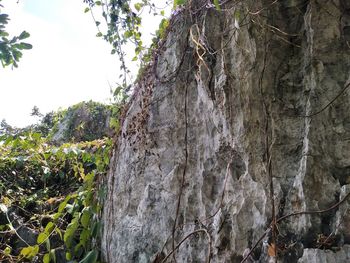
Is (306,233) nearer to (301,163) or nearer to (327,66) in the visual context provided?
(301,163)

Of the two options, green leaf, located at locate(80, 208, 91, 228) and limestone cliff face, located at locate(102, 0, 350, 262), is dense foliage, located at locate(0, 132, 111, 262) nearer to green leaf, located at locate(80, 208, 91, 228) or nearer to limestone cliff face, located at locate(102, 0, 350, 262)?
green leaf, located at locate(80, 208, 91, 228)

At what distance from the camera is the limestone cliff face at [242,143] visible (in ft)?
6.51

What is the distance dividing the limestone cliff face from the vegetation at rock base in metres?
0.37

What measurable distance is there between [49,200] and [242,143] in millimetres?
2613

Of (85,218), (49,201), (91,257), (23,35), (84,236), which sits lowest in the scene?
(91,257)

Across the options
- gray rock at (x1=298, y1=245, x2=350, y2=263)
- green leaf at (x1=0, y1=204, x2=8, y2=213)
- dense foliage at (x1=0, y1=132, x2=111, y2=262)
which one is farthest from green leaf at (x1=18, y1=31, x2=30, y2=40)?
green leaf at (x1=0, y1=204, x2=8, y2=213)

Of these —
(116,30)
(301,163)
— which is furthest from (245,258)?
(116,30)

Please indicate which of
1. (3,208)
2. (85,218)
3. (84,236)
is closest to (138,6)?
(85,218)

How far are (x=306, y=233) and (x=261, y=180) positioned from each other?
40 centimetres

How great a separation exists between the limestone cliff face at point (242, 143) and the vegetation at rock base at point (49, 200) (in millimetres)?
367

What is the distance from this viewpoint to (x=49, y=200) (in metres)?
4.23

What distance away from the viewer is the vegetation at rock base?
11.1 feet

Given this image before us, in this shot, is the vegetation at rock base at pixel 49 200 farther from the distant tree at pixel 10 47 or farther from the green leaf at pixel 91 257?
the distant tree at pixel 10 47

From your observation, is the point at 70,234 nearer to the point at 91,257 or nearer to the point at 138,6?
the point at 91,257
